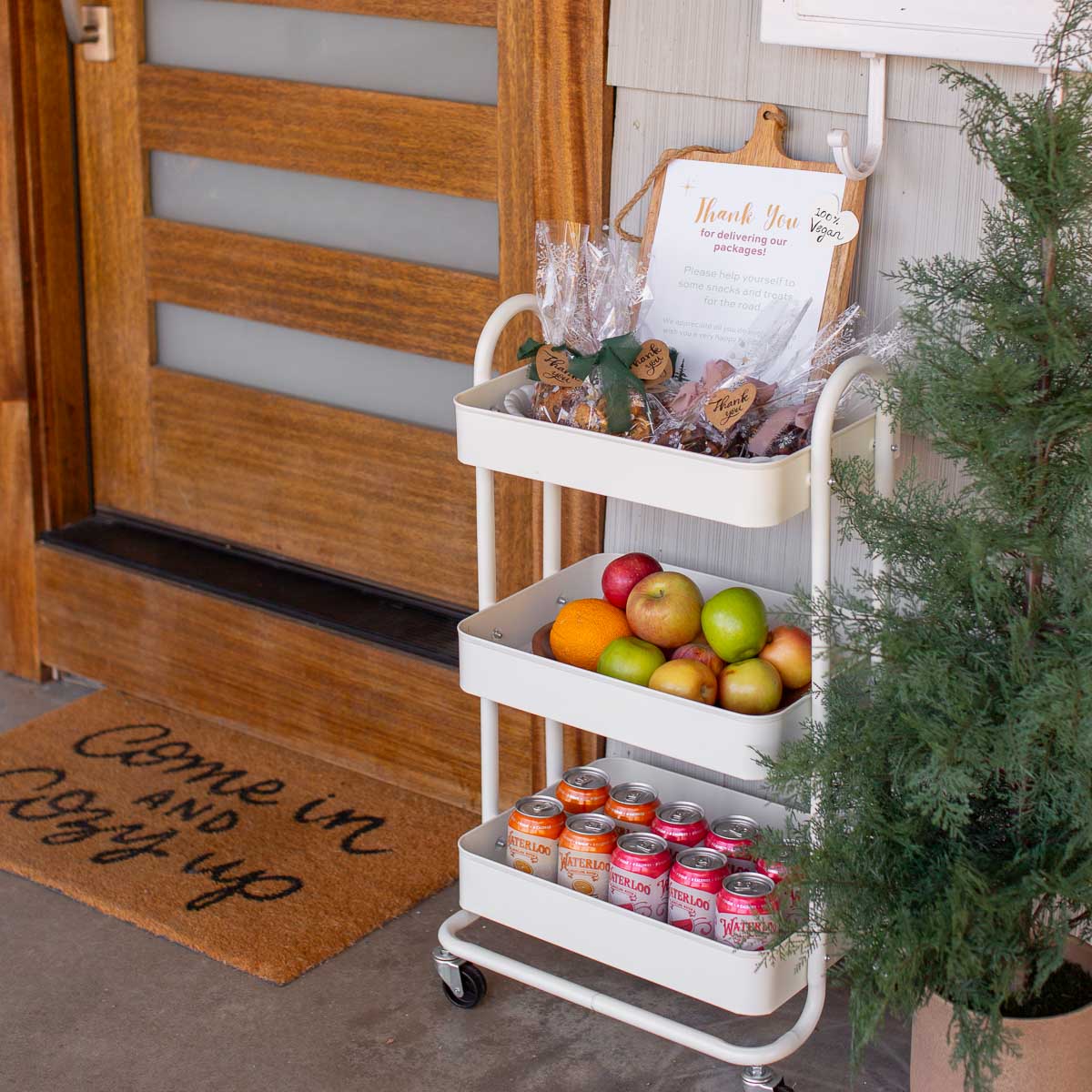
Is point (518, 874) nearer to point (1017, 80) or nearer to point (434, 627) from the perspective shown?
point (434, 627)

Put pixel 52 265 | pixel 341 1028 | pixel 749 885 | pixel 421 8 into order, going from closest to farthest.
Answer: pixel 749 885 < pixel 341 1028 < pixel 421 8 < pixel 52 265

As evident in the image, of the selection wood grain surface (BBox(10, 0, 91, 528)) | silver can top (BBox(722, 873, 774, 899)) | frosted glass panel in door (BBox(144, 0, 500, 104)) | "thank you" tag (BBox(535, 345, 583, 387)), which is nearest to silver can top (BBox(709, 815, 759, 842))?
silver can top (BBox(722, 873, 774, 899))

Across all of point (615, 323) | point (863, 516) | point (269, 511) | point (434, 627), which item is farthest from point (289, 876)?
point (863, 516)

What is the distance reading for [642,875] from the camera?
192 cm

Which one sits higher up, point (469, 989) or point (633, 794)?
point (633, 794)

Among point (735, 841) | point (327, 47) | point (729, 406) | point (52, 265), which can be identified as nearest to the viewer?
point (729, 406)

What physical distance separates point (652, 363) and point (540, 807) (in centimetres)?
60

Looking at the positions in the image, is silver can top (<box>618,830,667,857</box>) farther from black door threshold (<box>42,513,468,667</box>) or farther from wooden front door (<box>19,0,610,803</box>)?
black door threshold (<box>42,513,468,667</box>)

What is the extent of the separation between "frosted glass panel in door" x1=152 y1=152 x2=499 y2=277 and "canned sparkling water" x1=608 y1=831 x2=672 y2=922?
39.4 inches

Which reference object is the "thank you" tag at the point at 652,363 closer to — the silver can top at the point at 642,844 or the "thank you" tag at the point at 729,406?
the "thank you" tag at the point at 729,406

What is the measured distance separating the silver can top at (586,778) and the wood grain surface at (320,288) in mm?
752

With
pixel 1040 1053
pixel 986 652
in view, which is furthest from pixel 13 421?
pixel 1040 1053

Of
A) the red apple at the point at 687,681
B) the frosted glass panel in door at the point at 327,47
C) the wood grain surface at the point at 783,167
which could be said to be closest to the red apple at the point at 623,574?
the red apple at the point at 687,681

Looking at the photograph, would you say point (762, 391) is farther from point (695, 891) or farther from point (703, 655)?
point (695, 891)
